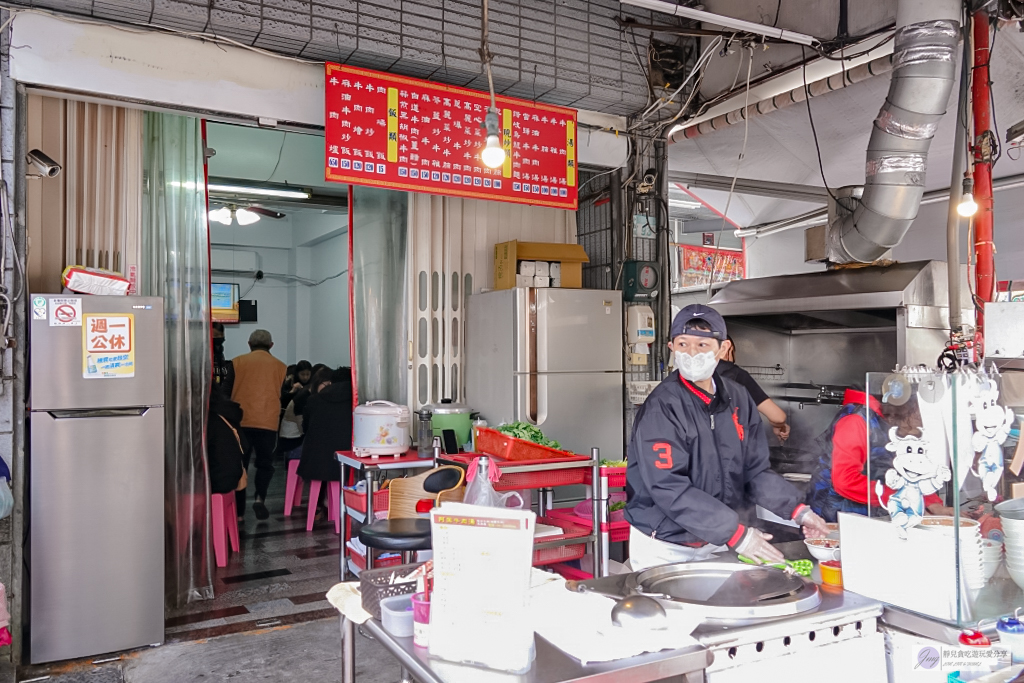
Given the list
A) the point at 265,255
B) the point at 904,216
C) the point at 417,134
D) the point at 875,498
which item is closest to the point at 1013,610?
the point at 875,498

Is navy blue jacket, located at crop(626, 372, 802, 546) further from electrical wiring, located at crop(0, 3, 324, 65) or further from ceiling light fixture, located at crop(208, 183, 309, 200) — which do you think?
ceiling light fixture, located at crop(208, 183, 309, 200)

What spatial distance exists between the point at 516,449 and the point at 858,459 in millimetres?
2158

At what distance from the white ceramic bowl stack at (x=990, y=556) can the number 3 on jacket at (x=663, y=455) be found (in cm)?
95

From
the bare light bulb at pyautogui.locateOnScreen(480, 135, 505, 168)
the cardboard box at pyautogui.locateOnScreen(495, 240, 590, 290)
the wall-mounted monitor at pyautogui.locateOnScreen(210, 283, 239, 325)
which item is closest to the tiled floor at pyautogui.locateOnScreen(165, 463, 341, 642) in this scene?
the cardboard box at pyautogui.locateOnScreen(495, 240, 590, 290)

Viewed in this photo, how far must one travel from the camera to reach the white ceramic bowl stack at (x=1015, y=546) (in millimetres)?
1874

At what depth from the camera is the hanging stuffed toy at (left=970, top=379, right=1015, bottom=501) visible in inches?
71.7

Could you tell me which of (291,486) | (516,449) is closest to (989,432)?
(516,449)

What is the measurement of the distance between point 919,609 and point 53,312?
13.0ft

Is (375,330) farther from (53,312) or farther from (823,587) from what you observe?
(823,587)

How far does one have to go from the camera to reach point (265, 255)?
41.3 feet

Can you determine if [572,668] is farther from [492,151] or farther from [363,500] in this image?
[363,500]

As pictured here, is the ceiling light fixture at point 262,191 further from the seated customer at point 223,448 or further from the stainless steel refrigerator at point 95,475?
the stainless steel refrigerator at point 95,475

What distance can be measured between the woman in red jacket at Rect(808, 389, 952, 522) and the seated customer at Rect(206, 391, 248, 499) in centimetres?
381

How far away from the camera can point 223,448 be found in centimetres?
546
